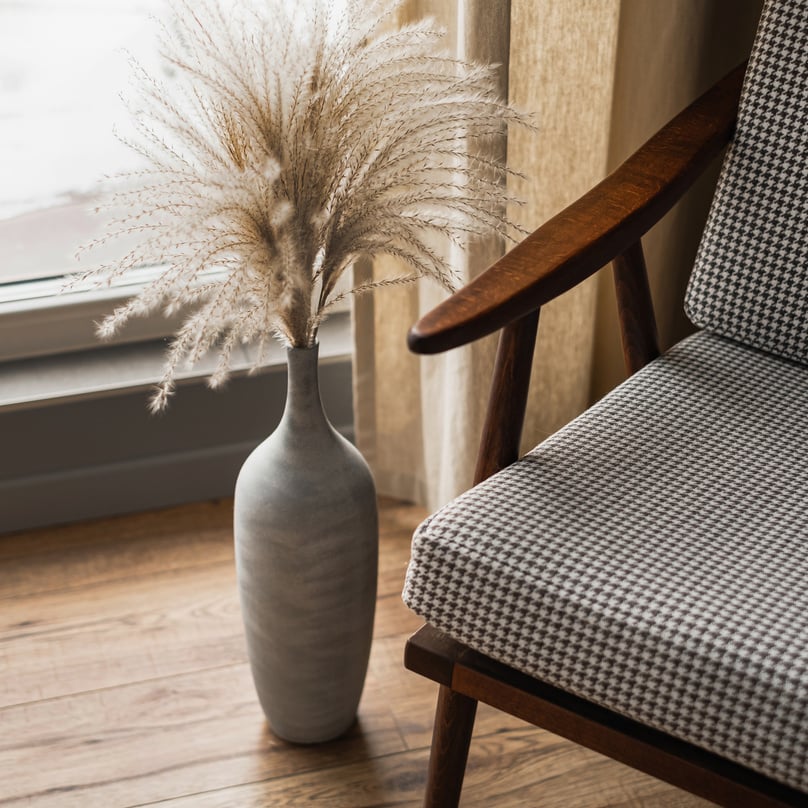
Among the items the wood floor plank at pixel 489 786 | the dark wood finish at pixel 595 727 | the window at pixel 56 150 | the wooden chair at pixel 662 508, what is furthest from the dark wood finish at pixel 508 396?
the window at pixel 56 150

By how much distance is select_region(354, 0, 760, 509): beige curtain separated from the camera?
4.45 ft

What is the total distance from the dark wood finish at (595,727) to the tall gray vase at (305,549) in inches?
7.2

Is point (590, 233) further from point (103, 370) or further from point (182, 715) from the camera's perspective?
point (103, 370)

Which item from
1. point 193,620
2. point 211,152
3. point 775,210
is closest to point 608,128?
Result: point 775,210

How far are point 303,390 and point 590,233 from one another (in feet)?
1.08

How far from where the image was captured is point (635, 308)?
1.19 metres

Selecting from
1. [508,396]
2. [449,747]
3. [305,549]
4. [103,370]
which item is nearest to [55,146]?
[103,370]

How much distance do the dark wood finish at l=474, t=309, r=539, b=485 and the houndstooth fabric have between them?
0.96 feet

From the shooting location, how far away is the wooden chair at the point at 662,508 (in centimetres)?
86

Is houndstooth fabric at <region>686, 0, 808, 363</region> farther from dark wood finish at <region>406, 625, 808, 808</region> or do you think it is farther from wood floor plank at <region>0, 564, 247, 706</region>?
wood floor plank at <region>0, 564, 247, 706</region>

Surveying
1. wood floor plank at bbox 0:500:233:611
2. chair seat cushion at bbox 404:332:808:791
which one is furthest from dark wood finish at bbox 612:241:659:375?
wood floor plank at bbox 0:500:233:611

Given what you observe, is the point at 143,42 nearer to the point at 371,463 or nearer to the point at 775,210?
the point at 371,463

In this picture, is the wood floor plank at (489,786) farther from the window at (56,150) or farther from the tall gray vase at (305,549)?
the window at (56,150)

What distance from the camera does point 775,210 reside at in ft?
3.81
